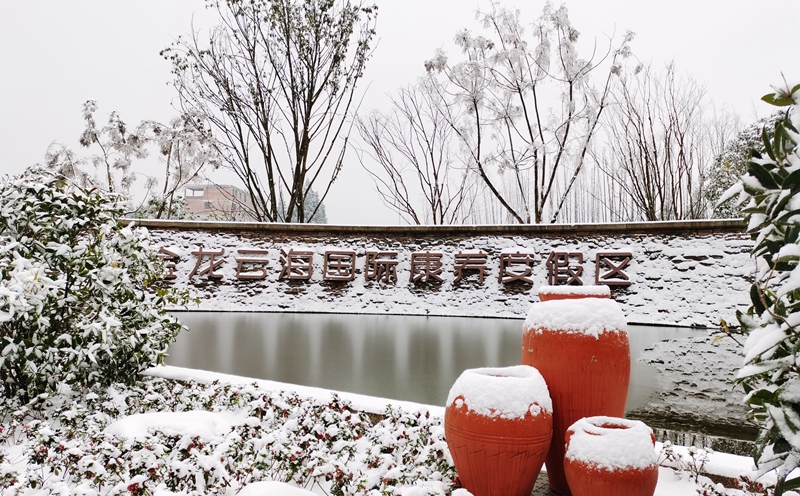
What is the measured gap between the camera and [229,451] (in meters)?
2.12

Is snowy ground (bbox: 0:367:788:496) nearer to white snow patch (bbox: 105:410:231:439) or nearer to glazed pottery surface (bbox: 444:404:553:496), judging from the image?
white snow patch (bbox: 105:410:231:439)

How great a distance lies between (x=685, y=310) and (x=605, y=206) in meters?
5.35

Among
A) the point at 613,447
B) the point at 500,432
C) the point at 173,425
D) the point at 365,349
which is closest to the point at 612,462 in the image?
the point at 613,447

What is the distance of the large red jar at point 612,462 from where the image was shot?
166cm

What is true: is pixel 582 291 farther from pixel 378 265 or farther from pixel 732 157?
pixel 732 157

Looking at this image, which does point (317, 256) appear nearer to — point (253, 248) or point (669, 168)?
point (253, 248)

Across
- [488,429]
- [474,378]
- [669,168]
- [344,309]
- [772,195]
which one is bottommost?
[344,309]

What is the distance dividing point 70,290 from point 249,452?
5.71 feet

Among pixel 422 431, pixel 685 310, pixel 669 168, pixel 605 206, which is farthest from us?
pixel 605 206

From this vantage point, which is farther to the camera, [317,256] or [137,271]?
[317,256]

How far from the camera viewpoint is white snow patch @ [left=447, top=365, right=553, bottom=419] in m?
1.82

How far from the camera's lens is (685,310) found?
8047 millimetres

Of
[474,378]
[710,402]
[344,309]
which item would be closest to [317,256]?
[344,309]

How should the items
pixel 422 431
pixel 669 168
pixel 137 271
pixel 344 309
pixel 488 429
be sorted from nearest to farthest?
1. pixel 488 429
2. pixel 422 431
3. pixel 137 271
4. pixel 344 309
5. pixel 669 168
